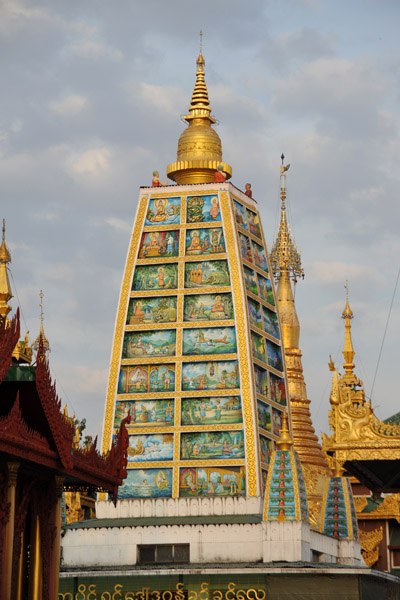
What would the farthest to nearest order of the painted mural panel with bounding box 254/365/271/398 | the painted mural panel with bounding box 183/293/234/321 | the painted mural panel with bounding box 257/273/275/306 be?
the painted mural panel with bounding box 257/273/275/306 < the painted mural panel with bounding box 183/293/234/321 < the painted mural panel with bounding box 254/365/271/398

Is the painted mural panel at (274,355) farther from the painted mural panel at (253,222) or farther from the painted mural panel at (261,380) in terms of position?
the painted mural panel at (253,222)

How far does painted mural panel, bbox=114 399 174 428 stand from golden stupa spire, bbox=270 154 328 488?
1231cm

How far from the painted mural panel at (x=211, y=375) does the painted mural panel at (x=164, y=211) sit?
7423 millimetres

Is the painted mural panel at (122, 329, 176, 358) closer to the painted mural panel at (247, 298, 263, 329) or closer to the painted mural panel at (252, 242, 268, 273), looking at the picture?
the painted mural panel at (247, 298, 263, 329)

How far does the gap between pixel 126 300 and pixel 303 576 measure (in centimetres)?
1694

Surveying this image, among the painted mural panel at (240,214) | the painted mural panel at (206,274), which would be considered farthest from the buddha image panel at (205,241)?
the painted mural panel at (240,214)

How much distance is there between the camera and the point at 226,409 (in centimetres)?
5659

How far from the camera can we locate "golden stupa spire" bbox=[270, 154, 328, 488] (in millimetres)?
69188

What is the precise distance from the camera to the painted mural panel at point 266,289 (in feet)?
201

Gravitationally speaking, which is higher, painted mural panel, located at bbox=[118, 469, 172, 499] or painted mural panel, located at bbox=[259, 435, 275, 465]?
painted mural panel, located at bbox=[259, 435, 275, 465]

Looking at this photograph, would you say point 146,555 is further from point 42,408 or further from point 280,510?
point 42,408

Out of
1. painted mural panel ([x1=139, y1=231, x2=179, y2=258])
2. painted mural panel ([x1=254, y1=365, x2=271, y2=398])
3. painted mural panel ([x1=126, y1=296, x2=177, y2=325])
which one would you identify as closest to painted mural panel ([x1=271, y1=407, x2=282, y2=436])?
painted mural panel ([x1=254, y1=365, x2=271, y2=398])

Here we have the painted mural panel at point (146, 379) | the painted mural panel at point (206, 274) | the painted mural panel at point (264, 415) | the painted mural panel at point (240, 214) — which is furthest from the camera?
the painted mural panel at point (240, 214)

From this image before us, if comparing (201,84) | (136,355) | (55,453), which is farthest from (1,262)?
(201,84)
